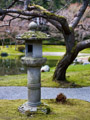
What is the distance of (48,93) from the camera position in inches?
401

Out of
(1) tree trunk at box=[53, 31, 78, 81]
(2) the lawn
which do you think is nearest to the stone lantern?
(1) tree trunk at box=[53, 31, 78, 81]

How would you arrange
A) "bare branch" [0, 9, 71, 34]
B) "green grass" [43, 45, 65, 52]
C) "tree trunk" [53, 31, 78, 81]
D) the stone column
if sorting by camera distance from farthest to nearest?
"green grass" [43, 45, 65, 52], "tree trunk" [53, 31, 78, 81], "bare branch" [0, 9, 71, 34], the stone column

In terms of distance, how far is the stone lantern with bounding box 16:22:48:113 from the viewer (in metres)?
6.05

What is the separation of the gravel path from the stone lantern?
316 centimetres

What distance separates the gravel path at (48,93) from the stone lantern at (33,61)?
125 inches

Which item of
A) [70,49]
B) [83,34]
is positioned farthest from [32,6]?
[83,34]

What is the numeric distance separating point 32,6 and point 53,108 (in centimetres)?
561

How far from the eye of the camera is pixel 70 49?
1120 centimetres

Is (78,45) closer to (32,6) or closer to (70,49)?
(70,49)

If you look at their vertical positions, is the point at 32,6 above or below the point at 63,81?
above

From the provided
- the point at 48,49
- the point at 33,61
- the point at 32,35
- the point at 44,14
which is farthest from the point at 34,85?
the point at 48,49

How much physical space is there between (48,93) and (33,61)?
452 cm

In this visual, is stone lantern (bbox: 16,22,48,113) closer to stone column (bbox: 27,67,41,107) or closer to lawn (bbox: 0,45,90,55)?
stone column (bbox: 27,67,41,107)

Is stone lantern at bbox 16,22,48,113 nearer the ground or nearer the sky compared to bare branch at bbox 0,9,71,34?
nearer the ground
